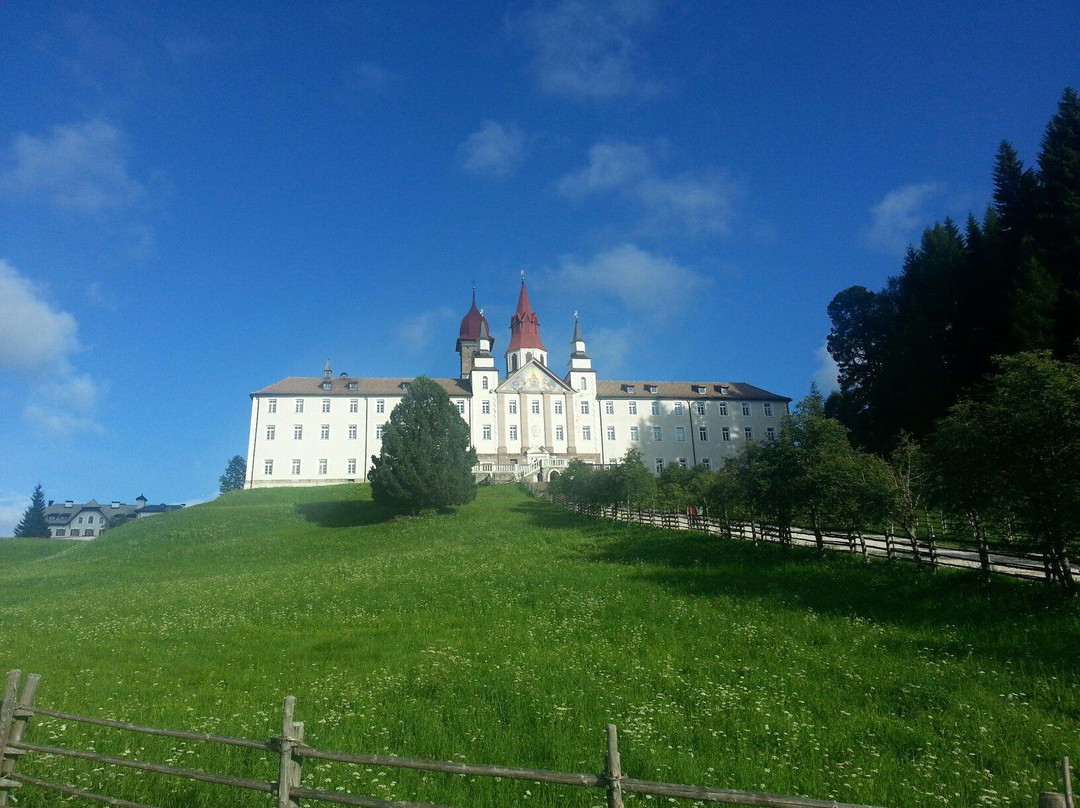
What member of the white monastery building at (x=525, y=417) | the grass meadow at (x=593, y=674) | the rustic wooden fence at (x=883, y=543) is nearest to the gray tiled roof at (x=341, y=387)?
the white monastery building at (x=525, y=417)

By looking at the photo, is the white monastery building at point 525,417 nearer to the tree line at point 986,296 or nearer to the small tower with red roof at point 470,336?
the small tower with red roof at point 470,336

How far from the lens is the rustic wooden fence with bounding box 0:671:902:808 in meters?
5.02

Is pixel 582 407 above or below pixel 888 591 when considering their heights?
above

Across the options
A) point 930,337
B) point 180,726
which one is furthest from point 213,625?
point 930,337

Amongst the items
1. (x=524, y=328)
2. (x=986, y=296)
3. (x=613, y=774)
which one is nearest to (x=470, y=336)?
(x=524, y=328)

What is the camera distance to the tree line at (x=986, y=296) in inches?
1267

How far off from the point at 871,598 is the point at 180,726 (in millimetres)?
15059

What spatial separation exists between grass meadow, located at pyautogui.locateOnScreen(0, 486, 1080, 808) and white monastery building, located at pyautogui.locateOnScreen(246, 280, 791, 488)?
45208 millimetres

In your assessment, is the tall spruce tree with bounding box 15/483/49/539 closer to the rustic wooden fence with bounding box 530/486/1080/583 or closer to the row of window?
the row of window

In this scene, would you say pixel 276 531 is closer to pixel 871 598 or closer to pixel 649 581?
pixel 649 581

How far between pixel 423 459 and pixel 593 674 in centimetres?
3437

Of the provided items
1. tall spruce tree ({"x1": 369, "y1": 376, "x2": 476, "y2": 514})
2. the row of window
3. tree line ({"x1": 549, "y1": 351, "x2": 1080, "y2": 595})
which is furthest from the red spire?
tree line ({"x1": 549, "y1": 351, "x2": 1080, "y2": 595})

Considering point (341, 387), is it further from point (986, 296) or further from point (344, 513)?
point (986, 296)

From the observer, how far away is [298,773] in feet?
20.4
